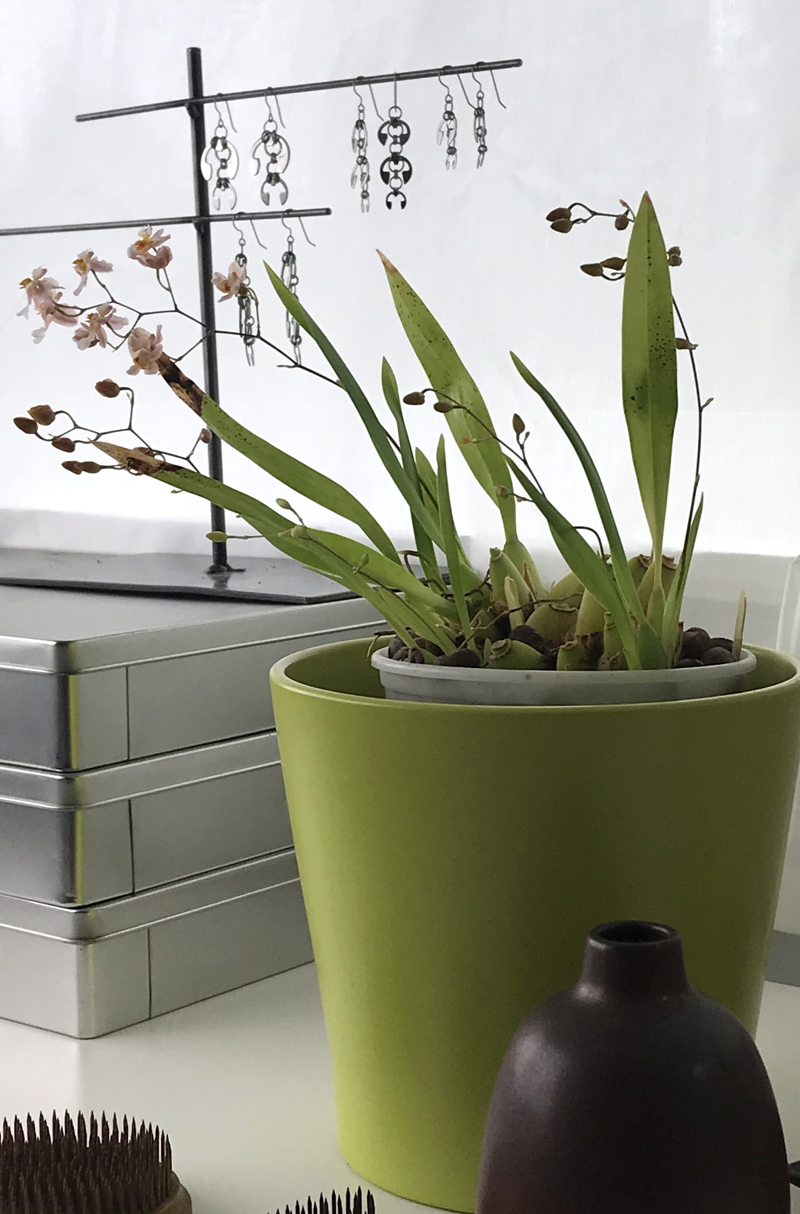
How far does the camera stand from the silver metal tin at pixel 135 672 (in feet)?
2.08

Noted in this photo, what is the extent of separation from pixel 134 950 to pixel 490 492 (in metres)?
0.29

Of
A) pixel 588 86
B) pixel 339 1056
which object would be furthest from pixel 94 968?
pixel 588 86

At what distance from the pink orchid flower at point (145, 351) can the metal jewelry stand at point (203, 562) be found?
263mm

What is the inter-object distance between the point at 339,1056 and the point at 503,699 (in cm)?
16

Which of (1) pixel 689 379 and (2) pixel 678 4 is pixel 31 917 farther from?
(2) pixel 678 4

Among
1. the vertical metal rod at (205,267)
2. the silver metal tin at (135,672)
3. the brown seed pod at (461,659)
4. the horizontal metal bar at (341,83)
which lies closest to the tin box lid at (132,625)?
the silver metal tin at (135,672)

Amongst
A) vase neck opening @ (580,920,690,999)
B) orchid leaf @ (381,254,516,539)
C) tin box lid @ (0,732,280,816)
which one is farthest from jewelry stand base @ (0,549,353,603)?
vase neck opening @ (580,920,690,999)

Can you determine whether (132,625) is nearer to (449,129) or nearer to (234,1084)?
(234,1084)

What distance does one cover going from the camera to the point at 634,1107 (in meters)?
0.37

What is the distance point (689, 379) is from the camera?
0.78 meters

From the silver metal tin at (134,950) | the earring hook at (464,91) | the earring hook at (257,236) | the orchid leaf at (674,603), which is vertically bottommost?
the silver metal tin at (134,950)

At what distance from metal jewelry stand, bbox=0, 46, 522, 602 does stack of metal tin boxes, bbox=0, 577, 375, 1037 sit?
49 millimetres

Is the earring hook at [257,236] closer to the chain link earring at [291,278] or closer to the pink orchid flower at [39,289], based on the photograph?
the chain link earring at [291,278]

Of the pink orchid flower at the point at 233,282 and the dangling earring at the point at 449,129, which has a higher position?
the dangling earring at the point at 449,129
